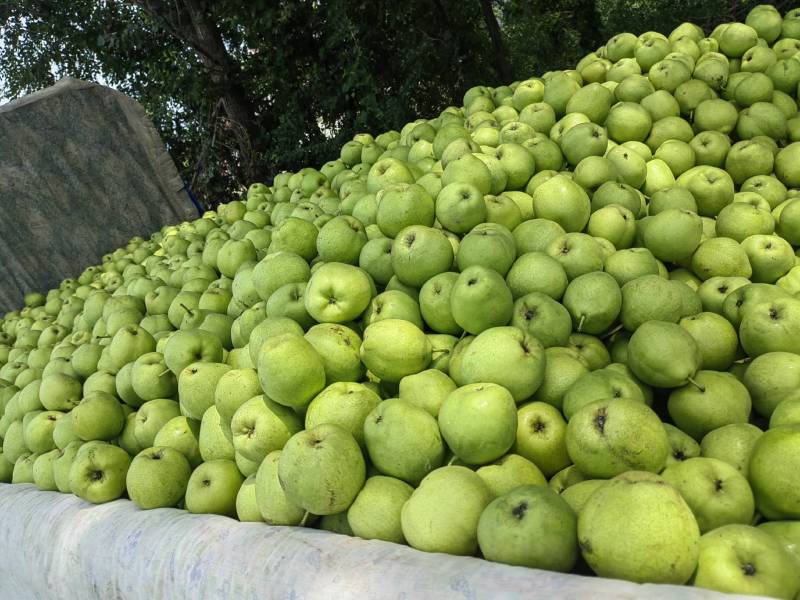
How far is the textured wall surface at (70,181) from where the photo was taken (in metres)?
5.78

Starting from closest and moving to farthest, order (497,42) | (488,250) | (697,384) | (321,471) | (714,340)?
1. (321,471)
2. (697,384)
3. (714,340)
4. (488,250)
5. (497,42)

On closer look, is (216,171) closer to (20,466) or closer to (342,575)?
(20,466)

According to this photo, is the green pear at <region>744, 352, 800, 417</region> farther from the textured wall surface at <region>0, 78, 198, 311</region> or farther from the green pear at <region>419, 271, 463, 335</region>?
the textured wall surface at <region>0, 78, 198, 311</region>

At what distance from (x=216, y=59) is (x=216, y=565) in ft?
26.5

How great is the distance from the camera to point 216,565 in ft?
5.36

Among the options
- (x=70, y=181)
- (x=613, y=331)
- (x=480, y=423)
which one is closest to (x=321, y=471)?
(x=480, y=423)

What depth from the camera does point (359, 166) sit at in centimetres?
416

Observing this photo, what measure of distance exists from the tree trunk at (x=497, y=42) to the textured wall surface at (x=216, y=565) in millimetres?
7999

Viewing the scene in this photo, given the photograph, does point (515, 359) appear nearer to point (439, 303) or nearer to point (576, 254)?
point (439, 303)

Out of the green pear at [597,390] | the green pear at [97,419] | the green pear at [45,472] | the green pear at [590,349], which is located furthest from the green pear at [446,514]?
the green pear at [45,472]

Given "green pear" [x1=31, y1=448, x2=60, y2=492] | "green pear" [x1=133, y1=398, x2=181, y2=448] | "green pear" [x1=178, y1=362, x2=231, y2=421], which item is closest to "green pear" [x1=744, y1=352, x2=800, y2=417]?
"green pear" [x1=178, y1=362, x2=231, y2=421]

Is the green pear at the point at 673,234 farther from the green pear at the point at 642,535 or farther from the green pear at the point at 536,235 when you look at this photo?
the green pear at the point at 642,535

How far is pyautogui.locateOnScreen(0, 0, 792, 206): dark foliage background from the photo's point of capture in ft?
25.2

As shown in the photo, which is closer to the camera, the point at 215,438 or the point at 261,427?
the point at 261,427
